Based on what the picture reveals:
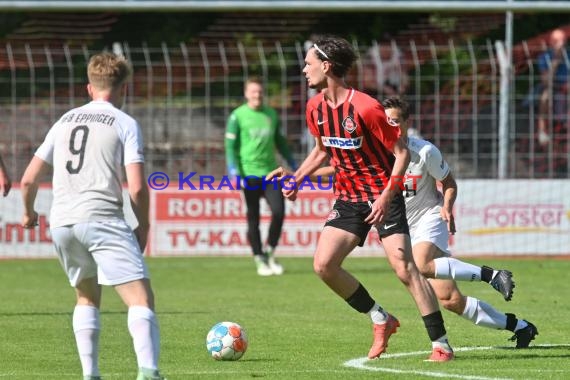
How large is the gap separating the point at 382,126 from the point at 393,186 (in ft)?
1.34

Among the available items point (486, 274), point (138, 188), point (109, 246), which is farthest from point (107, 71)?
point (486, 274)

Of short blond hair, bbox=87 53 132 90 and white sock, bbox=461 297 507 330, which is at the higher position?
short blond hair, bbox=87 53 132 90

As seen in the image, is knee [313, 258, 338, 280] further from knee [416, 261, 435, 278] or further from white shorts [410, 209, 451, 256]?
white shorts [410, 209, 451, 256]

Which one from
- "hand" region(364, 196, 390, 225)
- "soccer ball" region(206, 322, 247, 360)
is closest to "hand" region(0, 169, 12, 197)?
"soccer ball" region(206, 322, 247, 360)

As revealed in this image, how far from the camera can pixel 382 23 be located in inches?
932

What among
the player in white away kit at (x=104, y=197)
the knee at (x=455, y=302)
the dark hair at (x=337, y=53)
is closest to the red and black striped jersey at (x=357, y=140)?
the dark hair at (x=337, y=53)

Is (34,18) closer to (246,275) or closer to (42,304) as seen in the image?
(246,275)

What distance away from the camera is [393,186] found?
8.08 meters

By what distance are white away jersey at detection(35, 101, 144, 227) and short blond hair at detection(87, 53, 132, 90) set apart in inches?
4.1

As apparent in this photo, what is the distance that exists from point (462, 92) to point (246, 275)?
480 centimetres

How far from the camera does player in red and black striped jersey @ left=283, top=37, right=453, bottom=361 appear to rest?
8.28 metres

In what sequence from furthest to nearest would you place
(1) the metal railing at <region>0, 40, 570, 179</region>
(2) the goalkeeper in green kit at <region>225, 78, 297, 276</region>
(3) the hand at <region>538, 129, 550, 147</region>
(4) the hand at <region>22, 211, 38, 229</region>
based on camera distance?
1. (3) the hand at <region>538, 129, 550, 147</region>
2. (1) the metal railing at <region>0, 40, 570, 179</region>
3. (2) the goalkeeper in green kit at <region>225, 78, 297, 276</region>
4. (4) the hand at <region>22, 211, 38, 229</region>

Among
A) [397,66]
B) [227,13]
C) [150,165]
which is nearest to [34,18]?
[227,13]

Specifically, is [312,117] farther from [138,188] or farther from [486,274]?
[138,188]
